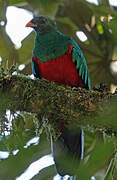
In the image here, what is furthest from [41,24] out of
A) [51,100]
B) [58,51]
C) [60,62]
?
[51,100]

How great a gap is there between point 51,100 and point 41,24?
2150 mm

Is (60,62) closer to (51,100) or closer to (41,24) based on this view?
(41,24)

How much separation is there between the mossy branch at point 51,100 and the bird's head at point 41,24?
6.16 feet

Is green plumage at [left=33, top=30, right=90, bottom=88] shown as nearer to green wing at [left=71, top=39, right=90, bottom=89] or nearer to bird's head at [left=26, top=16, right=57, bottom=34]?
green wing at [left=71, top=39, right=90, bottom=89]

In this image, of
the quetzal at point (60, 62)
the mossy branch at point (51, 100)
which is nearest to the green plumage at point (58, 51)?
the quetzal at point (60, 62)

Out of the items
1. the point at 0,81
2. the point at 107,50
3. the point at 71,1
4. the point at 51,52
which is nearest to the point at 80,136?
the point at 51,52

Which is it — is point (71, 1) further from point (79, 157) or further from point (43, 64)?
point (79, 157)

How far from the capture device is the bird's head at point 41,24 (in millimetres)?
4484

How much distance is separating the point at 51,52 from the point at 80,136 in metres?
1.11

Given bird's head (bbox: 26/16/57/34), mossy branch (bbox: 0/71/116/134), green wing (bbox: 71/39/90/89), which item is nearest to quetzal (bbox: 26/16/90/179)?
green wing (bbox: 71/39/90/89)

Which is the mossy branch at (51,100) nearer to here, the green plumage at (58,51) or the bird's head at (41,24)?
the green plumage at (58,51)

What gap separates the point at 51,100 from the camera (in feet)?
8.55

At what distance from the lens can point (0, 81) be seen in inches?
96.7

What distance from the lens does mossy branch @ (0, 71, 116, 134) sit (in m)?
2.51
